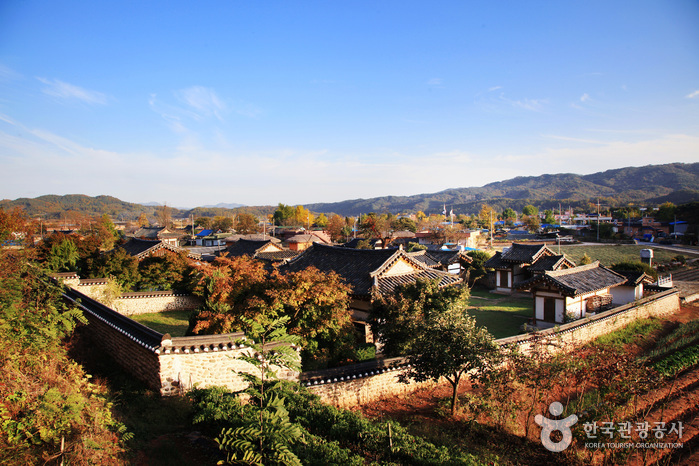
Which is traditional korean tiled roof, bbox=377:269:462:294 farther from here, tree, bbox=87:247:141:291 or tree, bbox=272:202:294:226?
tree, bbox=272:202:294:226

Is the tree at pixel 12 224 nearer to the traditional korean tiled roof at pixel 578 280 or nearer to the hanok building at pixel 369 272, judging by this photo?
the hanok building at pixel 369 272

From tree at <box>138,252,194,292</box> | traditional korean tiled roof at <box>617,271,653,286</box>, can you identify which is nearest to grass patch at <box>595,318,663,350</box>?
traditional korean tiled roof at <box>617,271,653,286</box>

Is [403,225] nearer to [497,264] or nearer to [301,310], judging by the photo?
[497,264]

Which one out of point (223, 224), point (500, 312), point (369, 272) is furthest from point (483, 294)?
point (223, 224)

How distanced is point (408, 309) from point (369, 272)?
4.21 m

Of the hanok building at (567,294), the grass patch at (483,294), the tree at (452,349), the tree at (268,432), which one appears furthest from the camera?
the grass patch at (483,294)

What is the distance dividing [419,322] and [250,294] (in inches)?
243

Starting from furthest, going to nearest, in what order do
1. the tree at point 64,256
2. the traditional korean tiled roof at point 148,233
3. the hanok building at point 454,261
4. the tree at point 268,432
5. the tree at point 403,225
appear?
the tree at point 403,225 → the traditional korean tiled roof at point 148,233 → the hanok building at point 454,261 → the tree at point 64,256 → the tree at point 268,432

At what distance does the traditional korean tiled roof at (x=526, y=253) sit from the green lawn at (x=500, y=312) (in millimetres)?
2922

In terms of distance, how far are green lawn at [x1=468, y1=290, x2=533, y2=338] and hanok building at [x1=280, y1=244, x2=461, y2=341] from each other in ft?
13.4

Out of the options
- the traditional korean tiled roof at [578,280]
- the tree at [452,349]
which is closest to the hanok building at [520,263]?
the traditional korean tiled roof at [578,280]

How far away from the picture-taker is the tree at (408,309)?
39.3 feet

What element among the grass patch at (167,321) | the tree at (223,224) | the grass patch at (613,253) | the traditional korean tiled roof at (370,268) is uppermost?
the tree at (223,224)

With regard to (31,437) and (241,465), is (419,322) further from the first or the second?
(31,437)
